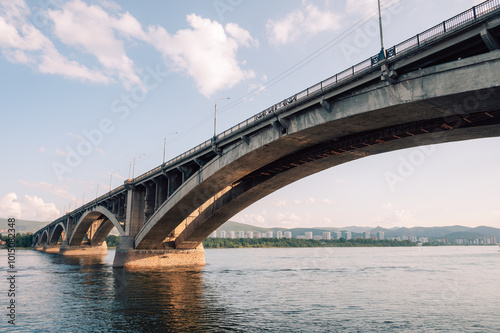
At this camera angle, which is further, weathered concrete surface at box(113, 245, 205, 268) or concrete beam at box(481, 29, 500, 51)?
weathered concrete surface at box(113, 245, 205, 268)

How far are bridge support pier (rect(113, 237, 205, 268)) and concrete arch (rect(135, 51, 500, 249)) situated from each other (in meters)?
1.89

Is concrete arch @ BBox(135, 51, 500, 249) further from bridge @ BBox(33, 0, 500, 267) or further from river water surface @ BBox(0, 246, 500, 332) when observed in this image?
river water surface @ BBox(0, 246, 500, 332)

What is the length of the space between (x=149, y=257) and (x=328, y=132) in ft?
104

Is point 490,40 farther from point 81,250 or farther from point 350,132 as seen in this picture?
point 81,250

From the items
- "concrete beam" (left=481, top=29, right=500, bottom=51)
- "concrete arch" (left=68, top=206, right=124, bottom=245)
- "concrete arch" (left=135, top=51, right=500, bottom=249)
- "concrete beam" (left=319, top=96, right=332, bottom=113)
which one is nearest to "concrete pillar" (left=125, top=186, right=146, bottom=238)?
"concrete arch" (left=135, top=51, right=500, bottom=249)

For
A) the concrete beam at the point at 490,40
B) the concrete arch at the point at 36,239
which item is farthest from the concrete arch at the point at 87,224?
the concrete arch at the point at 36,239

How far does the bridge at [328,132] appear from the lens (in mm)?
16781

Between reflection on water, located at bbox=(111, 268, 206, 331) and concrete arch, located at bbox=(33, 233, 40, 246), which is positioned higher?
concrete arch, located at bbox=(33, 233, 40, 246)

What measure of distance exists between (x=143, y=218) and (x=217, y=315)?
1357 inches

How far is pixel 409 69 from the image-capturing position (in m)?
19.2

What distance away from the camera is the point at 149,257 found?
1839 inches

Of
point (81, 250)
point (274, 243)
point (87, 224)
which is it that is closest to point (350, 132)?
point (87, 224)

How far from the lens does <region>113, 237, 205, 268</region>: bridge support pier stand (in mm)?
46375

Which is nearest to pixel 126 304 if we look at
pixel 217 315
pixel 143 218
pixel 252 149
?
pixel 217 315
